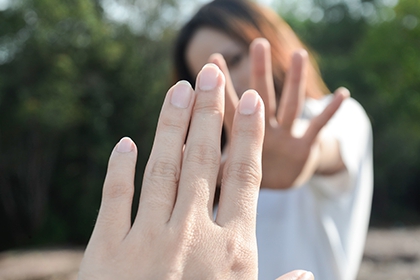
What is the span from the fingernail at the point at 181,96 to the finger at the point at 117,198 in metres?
0.13

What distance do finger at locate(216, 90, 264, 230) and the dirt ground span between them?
453 centimetres

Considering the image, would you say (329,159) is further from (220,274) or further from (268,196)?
(220,274)

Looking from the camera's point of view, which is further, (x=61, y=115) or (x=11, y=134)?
(x=11, y=134)

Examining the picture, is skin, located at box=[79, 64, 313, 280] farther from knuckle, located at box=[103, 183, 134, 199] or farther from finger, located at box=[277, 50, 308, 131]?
finger, located at box=[277, 50, 308, 131]

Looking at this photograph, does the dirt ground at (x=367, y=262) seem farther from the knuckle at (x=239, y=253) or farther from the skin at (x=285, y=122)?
the knuckle at (x=239, y=253)

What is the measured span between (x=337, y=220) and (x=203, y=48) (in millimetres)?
1003

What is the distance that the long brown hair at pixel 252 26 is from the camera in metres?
1.91

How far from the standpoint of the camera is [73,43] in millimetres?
9031

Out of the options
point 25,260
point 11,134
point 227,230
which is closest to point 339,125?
point 227,230

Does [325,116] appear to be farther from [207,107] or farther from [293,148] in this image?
[207,107]

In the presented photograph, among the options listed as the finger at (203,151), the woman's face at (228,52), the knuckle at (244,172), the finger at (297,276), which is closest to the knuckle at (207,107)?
the finger at (203,151)

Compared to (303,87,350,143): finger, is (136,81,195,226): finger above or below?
below

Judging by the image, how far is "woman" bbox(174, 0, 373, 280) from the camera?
4.24 ft

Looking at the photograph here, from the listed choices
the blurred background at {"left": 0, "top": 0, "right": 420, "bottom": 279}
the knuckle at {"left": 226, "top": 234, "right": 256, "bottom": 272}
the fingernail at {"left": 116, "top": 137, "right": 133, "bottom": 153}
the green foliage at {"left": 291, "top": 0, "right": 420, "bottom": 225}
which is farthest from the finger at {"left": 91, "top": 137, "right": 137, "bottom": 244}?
the green foliage at {"left": 291, "top": 0, "right": 420, "bottom": 225}
